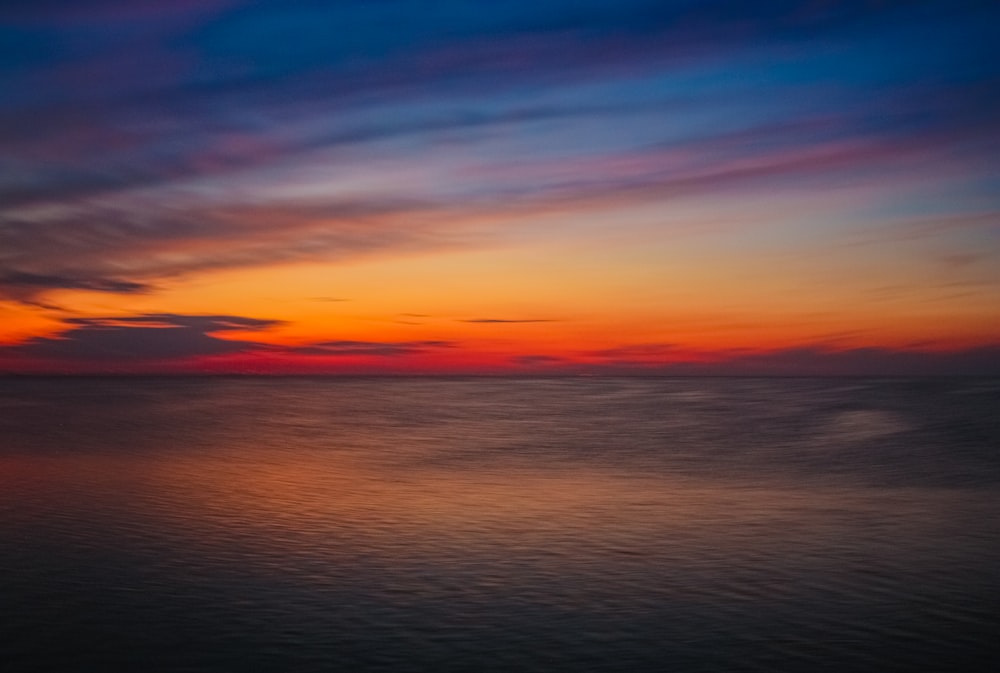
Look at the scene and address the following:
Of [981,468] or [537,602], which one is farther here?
[981,468]

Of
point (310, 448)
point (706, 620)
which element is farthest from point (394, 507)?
point (310, 448)

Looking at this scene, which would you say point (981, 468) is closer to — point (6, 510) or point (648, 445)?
point (648, 445)

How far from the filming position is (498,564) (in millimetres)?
19766

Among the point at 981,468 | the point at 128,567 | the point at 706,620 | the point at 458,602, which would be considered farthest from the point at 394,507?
the point at 981,468

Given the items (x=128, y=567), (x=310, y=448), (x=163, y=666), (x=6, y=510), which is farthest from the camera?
(x=310, y=448)

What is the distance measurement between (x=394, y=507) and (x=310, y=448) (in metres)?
24.0

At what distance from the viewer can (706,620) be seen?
1578cm

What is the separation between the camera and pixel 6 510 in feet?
86.7

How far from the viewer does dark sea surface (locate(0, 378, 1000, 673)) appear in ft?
46.8

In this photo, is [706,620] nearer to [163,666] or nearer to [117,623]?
[163,666]

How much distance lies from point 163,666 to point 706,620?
28.7ft

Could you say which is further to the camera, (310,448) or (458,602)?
(310,448)

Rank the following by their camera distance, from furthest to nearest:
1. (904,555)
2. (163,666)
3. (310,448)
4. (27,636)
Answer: (310,448) < (904,555) < (27,636) < (163,666)

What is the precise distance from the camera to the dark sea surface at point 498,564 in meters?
14.3
